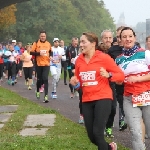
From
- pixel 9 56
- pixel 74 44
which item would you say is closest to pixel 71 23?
pixel 9 56

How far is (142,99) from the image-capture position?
664 centimetres

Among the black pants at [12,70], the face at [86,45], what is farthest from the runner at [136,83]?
the black pants at [12,70]

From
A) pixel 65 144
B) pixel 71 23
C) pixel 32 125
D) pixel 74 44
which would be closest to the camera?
pixel 65 144

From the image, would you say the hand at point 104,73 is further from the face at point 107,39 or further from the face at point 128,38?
the face at point 107,39

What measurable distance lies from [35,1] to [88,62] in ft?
209

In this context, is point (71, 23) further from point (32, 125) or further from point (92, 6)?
point (32, 125)

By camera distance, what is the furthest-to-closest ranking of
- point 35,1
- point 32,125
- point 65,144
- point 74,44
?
1. point 35,1
2. point 74,44
3. point 32,125
4. point 65,144

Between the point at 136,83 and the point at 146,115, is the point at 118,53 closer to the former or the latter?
the point at 136,83

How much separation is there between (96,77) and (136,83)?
532 mm

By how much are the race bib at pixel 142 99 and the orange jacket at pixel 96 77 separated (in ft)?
1.05

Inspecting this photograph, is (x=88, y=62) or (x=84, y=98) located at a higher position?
(x=88, y=62)

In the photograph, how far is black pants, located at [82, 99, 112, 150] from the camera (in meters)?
6.52

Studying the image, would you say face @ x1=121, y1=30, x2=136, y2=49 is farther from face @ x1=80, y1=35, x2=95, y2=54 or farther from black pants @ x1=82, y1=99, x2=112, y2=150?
black pants @ x1=82, y1=99, x2=112, y2=150

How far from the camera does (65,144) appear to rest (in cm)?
770
